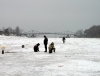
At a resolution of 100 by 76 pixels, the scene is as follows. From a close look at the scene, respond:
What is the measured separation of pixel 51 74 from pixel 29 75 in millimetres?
1202

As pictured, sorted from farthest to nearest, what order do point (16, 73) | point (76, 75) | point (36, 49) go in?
point (36, 49) → point (16, 73) → point (76, 75)

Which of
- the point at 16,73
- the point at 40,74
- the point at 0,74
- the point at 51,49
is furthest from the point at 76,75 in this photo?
the point at 51,49

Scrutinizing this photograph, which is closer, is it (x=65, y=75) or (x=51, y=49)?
(x=65, y=75)

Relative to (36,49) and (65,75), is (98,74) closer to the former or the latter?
(65,75)

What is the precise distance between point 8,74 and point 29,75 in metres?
1.23

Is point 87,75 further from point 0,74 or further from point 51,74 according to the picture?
point 0,74

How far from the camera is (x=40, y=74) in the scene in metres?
10.1

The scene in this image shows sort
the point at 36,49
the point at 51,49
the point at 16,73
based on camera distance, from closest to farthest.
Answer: the point at 16,73
the point at 51,49
the point at 36,49

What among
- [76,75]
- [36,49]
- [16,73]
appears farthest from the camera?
[36,49]

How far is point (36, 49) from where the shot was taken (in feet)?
77.0

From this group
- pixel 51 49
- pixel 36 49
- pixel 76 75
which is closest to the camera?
pixel 76 75

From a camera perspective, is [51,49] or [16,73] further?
[51,49]

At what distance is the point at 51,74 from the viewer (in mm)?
10047

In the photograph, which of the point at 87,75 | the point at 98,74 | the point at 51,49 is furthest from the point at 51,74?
the point at 51,49
